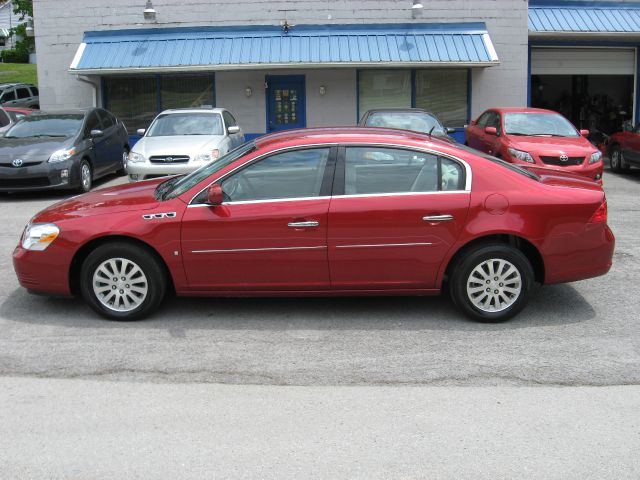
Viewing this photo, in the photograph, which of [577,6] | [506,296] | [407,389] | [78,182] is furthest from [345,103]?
[407,389]

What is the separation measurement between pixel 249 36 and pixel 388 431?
50.9ft

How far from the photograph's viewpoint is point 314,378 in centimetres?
494

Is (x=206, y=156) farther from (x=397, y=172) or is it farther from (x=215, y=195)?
(x=397, y=172)

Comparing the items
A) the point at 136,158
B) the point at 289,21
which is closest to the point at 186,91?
the point at 289,21

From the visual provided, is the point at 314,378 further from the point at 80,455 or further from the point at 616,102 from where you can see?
Answer: the point at 616,102

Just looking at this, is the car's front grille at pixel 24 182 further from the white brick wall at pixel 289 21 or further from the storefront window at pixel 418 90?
the storefront window at pixel 418 90

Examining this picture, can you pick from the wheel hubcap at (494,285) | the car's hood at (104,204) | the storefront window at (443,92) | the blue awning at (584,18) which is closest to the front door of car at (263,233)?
the car's hood at (104,204)

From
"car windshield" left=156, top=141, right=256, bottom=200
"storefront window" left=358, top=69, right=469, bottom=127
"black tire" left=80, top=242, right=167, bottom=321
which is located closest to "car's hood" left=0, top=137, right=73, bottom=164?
"car windshield" left=156, top=141, right=256, bottom=200

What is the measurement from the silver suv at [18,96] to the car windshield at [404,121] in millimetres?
16112

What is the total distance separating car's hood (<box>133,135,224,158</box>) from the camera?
12.4m

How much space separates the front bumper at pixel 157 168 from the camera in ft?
40.2

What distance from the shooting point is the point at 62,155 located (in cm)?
1291

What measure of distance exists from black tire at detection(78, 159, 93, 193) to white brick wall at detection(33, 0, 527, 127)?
6.09 metres

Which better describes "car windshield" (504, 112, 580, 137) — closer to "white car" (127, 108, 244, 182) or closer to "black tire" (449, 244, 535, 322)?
"white car" (127, 108, 244, 182)
